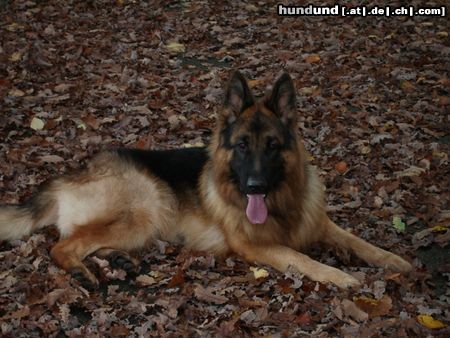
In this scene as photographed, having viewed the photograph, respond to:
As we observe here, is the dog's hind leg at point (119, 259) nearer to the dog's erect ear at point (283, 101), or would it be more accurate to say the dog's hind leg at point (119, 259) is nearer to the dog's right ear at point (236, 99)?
the dog's right ear at point (236, 99)

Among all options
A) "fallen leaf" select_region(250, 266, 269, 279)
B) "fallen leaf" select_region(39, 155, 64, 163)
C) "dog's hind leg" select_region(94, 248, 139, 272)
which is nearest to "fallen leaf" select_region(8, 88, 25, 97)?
"fallen leaf" select_region(39, 155, 64, 163)

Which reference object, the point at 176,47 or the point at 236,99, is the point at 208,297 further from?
the point at 176,47

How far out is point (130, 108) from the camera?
26.0 feet

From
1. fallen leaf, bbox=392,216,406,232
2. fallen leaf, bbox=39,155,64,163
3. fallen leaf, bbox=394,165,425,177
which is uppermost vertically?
fallen leaf, bbox=39,155,64,163

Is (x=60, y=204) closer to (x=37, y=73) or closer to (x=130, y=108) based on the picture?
(x=130, y=108)

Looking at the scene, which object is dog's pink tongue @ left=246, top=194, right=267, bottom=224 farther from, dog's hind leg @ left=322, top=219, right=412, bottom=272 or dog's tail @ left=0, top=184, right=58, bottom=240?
dog's tail @ left=0, top=184, right=58, bottom=240

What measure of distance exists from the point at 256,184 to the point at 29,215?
2.16 meters

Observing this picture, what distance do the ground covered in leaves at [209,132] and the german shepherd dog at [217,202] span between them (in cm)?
17

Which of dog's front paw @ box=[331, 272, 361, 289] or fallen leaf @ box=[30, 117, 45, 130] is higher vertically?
fallen leaf @ box=[30, 117, 45, 130]

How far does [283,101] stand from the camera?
16.2 feet

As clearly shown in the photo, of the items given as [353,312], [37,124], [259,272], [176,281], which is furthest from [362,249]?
[37,124]

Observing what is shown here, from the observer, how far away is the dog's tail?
5094mm

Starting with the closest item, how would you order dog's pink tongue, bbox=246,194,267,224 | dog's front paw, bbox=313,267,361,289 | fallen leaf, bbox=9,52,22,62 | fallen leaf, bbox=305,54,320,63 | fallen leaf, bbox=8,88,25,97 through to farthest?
dog's front paw, bbox=313,267,361,289, dog's pink tongue, bbox=246,194,267,224, fallen leaf, bbox=8,88,25,97, fallen leaf, bbox=9,52,22,62, fallen leaf, bbox=305,54,320,63

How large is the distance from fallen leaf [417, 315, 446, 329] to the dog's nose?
1.55 metres
